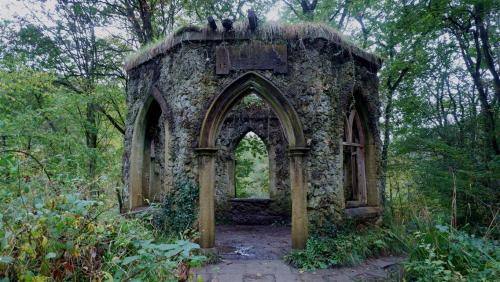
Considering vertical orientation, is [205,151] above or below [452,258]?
above

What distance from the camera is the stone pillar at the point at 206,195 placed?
223 inches

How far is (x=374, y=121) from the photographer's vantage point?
7164mm

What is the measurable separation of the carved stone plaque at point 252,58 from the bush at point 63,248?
3812mm

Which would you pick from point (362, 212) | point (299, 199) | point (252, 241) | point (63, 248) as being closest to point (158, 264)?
point (63, 248)

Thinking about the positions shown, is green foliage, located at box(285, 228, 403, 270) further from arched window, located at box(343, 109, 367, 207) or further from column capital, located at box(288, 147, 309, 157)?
column capital, located at box(288, 147, 309, 157)

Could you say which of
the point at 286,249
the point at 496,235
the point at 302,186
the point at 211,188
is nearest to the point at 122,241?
the point at 211,188

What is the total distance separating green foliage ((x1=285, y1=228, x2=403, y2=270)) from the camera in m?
5.22

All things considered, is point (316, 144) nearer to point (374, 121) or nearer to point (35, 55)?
point (374, 121)

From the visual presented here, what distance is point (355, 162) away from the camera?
7.34 m

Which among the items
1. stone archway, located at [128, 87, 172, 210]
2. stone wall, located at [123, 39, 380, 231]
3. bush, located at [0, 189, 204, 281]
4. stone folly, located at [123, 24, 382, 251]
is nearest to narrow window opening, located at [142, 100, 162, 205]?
stone archway, located at [128, 87, 172, 210]

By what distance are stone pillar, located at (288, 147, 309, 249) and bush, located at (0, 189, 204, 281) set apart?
3278mm

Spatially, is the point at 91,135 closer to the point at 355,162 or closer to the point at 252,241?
the point at 252,241

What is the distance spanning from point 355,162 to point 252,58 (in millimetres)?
3290

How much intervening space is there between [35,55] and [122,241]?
9.89 m
